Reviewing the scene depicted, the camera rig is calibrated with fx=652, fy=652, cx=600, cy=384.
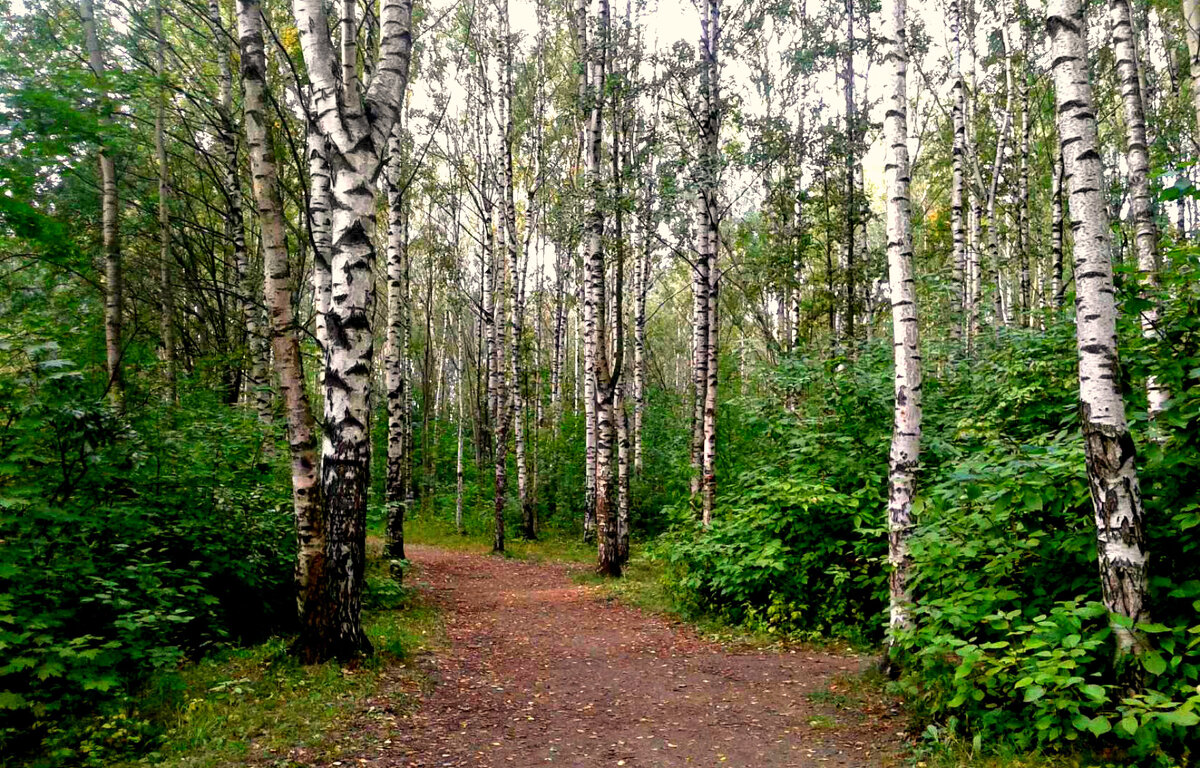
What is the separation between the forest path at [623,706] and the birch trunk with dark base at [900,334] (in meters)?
1.20

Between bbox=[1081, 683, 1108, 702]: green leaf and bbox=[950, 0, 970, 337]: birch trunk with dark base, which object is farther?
bbox=[950, 0, 970, 337]: birch trunk with dark base

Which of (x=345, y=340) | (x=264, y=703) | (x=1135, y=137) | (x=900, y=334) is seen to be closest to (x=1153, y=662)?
(x=900, y=334)

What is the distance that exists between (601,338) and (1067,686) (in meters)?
9.07

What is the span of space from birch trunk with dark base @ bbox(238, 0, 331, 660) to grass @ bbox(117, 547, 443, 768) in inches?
18.3

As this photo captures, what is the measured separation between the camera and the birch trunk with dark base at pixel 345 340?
618cm

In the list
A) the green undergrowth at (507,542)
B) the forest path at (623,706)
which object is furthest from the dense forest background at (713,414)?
the green undergrowth at (507,542)

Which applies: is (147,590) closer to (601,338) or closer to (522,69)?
(601,338)

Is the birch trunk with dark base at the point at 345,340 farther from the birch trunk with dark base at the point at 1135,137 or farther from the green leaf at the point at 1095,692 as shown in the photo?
the birch trunk with dark base at the point at 1135,137

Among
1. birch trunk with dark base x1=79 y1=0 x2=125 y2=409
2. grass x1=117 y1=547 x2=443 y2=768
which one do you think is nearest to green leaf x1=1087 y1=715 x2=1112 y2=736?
grass x1=117 y1=547 x2=443 y2=768

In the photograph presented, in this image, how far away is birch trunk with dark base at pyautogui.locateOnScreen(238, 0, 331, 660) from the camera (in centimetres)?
610

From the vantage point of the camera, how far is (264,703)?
512 centimetres

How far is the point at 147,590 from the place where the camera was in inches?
209

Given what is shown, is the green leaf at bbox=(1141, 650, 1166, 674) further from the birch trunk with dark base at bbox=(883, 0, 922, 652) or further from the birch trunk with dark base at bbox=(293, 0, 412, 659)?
the birch trunk with dark base at bbox=(293, 0, 412, 659)

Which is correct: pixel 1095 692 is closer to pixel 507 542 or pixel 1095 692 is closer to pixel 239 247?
pixel 239 247
